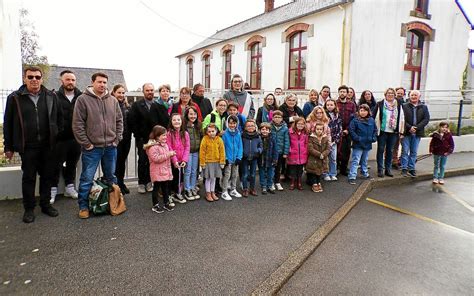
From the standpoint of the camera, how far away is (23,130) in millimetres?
4121

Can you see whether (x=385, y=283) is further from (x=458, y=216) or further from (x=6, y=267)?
(x=6, y=267)

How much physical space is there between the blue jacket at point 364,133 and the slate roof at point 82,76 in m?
27.7

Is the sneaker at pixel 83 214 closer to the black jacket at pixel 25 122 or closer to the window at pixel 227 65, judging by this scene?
the black jacket at pixel 25 122

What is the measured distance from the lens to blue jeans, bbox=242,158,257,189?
574 centimetres

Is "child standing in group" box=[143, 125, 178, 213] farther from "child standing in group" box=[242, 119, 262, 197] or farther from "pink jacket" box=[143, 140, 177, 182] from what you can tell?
"child standing in group" box=[242, 119, 262, 197]

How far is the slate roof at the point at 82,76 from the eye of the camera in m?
31.8

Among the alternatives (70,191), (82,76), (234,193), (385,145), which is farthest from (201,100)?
(82,76)

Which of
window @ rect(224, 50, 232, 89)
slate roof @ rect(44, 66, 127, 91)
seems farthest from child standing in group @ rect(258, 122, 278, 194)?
slate roof @ rect(44, 66, 127, 91)

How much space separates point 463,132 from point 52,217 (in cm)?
1288

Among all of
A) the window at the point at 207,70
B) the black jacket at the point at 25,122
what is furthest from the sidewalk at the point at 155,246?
→ the window at the point at 207,70

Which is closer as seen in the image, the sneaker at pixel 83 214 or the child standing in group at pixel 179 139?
the sneaker at pixel 83 214

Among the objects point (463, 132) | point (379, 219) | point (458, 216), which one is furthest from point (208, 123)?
point (463, 132)

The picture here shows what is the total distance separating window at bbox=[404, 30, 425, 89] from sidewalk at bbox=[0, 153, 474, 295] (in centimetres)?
1205

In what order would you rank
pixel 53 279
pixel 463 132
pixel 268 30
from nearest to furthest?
pixel 53 279, pixel 463 132, pixel 268 30
